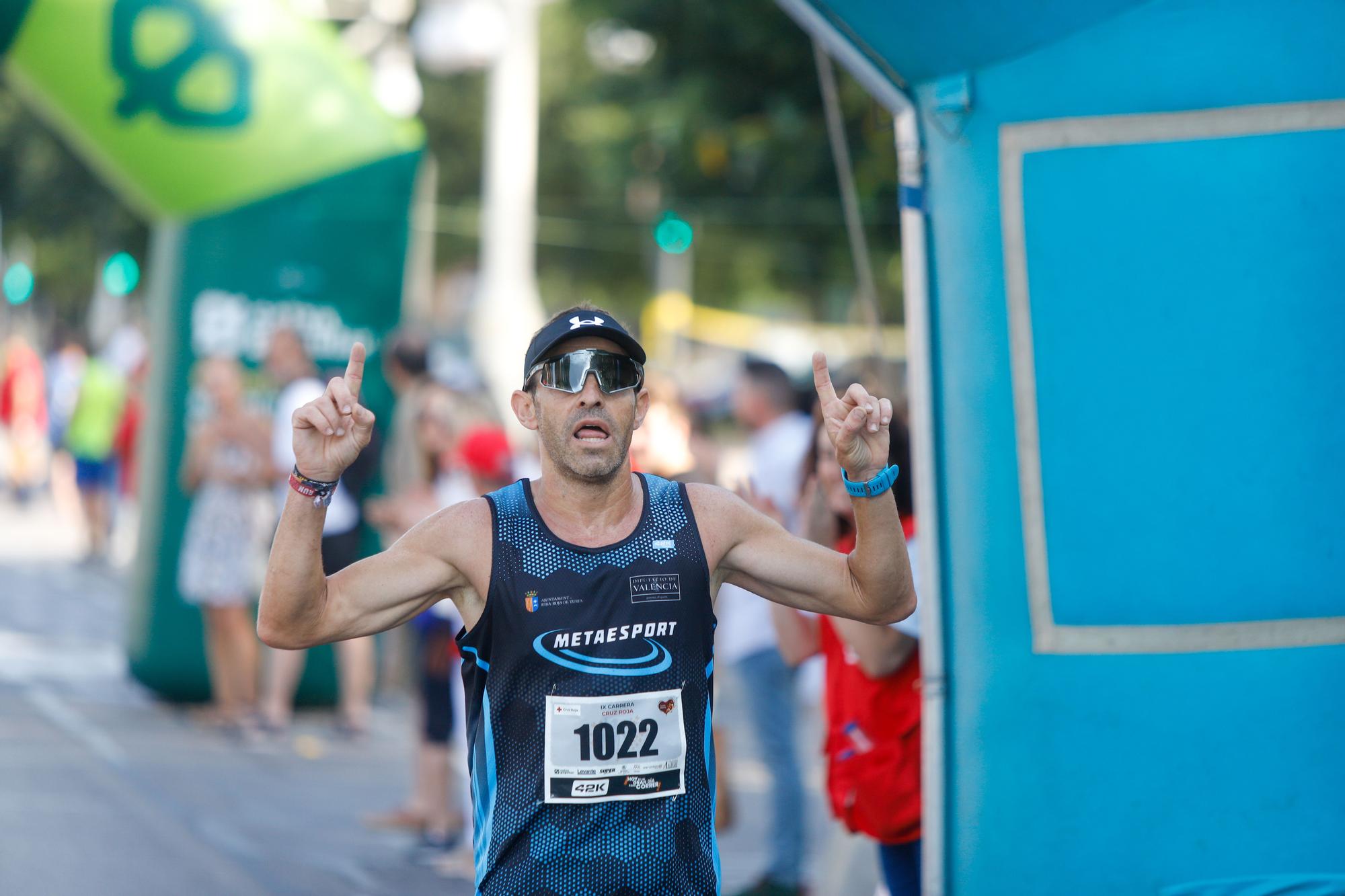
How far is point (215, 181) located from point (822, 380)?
6515 mm

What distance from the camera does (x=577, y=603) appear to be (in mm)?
2934

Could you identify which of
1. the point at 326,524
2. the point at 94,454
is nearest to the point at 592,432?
the point at 326,524

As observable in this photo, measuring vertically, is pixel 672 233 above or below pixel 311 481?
above

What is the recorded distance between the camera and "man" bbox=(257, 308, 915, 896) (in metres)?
2.88

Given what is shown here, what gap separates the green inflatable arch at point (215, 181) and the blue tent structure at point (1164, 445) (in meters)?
5.79

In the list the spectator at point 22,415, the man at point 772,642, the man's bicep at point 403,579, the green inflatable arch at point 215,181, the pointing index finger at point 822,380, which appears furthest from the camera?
the spectator at point 22,415

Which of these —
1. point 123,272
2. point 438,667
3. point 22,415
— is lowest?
point 438,667

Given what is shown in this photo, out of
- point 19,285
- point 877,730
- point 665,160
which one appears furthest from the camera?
point 19,285

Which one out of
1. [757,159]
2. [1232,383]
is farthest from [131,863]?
[757,159]

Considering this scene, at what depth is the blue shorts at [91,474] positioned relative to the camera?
49.1ft

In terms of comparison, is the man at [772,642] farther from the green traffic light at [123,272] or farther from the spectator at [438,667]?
the green traffic light at [123,272]

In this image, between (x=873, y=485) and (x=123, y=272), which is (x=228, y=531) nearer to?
(x=123, y=272)

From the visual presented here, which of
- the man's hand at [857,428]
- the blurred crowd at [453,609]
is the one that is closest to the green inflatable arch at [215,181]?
the blurred crowd at [453,609]

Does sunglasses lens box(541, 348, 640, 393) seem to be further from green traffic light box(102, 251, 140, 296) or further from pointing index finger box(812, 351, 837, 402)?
green traffic light box(102, 251, 140, 296)
